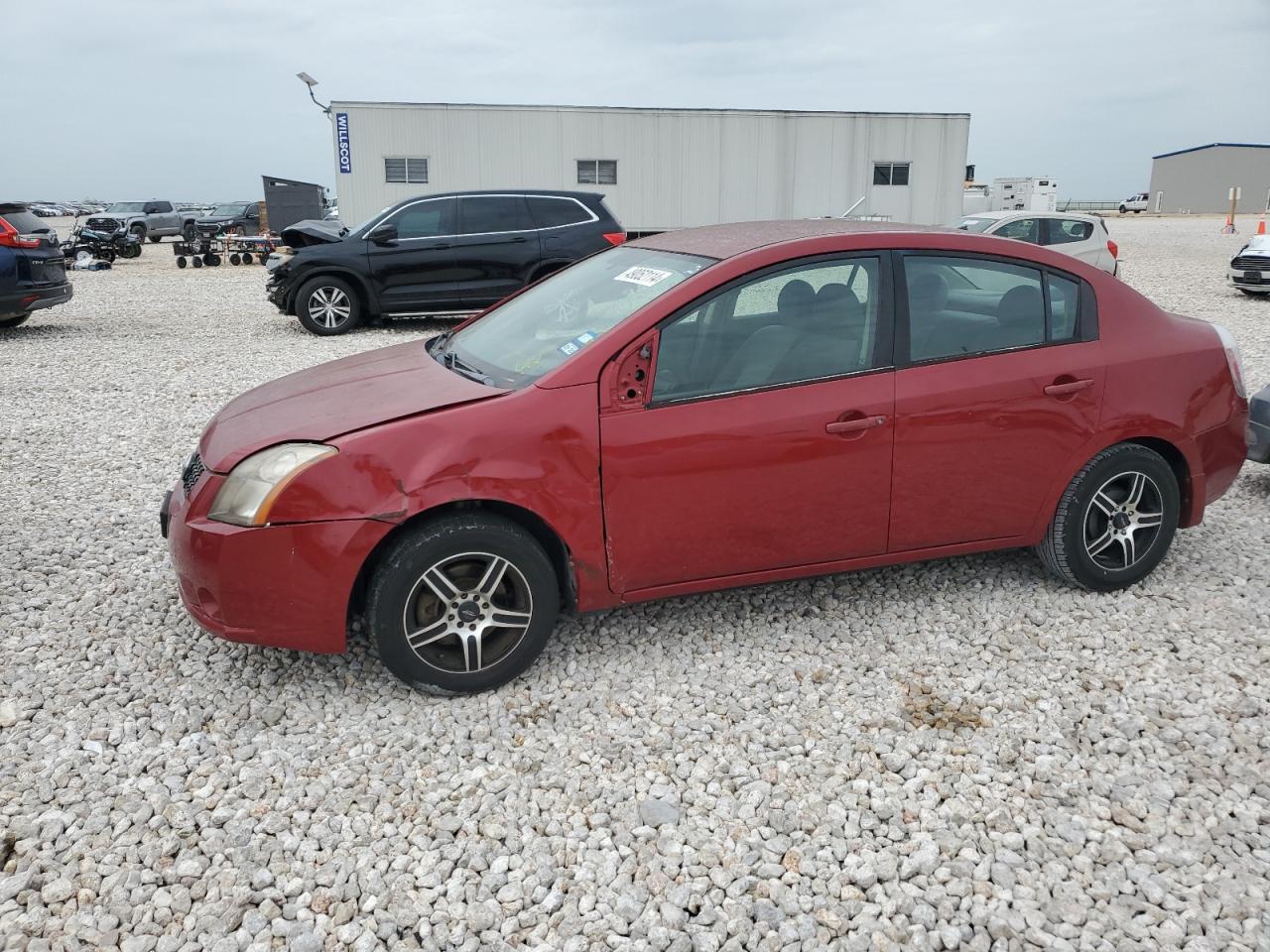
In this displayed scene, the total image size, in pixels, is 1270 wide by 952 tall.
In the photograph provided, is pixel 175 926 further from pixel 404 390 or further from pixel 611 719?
pixel 404 390

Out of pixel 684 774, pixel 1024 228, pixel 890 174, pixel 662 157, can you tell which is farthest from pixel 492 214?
pixel 890 174

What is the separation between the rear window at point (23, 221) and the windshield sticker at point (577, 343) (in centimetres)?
1079

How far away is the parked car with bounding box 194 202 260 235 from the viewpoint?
3117cm

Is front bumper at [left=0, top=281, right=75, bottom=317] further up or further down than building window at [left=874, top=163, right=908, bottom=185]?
further down

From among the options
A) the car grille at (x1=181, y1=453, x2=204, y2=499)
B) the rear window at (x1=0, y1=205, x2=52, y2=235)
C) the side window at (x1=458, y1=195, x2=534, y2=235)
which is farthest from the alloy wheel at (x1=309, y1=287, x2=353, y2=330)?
the car grille at (x1=181, y1=453, x2=204, y2=499)

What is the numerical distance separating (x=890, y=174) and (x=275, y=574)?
76.1 ft

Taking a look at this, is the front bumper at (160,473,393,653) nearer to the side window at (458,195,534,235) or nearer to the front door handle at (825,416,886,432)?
the front door handle at (825,416,886,432)

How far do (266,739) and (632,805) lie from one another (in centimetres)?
128

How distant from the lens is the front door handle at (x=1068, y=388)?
3.88 m

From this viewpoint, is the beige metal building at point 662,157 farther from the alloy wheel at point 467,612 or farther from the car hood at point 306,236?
the alloy wheel at point 467,612

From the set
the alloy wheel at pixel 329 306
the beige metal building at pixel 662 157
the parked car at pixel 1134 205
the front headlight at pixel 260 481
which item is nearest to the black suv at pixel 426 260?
the alloy wheel at pixel 329 306

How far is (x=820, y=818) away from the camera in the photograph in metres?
2.85

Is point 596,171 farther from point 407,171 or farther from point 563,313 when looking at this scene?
point 563,313

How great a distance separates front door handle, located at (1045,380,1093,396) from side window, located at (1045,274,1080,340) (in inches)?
7.8
